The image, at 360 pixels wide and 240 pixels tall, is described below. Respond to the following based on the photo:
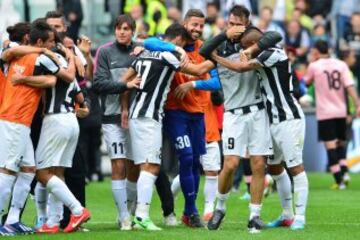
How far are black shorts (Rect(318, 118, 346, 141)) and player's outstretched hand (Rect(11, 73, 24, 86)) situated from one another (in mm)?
9274

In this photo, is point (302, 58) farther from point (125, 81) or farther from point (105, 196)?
point (125, 81)

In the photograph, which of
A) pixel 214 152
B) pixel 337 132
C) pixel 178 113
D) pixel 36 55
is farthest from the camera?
pixel 337 132

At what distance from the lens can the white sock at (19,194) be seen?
14.0 metres

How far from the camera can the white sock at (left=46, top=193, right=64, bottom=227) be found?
14305mm

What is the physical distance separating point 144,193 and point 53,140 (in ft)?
3.74

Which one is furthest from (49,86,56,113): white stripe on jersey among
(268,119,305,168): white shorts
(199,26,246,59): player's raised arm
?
(268,119,305,168): white shorts

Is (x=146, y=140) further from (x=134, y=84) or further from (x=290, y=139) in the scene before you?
(x=290, y=139)

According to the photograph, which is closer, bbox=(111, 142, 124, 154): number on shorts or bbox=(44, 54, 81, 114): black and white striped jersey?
bbox=(44, 54, 81, 114): black and white striped jersey

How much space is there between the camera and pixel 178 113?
592 inches

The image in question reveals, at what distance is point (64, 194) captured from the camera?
45.2 feet

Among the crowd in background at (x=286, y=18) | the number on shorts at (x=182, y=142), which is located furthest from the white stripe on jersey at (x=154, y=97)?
the crowd in background at (x=286, y=18)

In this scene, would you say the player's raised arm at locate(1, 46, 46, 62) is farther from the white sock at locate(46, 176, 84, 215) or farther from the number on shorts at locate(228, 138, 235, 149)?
the number on shorts at locate(228, 138, 235, 149)

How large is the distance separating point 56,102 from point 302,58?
49.1ft

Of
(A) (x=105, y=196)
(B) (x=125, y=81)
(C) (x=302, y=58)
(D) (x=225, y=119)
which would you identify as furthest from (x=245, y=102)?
(C) (x=302, y=58)
